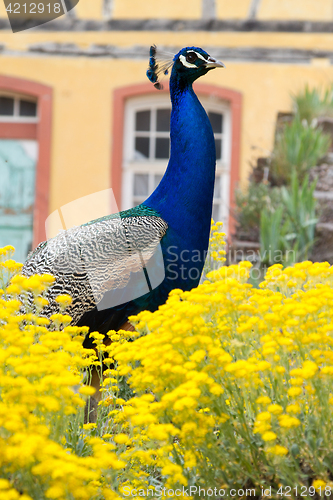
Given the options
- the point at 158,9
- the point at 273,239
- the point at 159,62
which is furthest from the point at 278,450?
the point at 158,9

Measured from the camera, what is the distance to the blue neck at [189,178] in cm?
242

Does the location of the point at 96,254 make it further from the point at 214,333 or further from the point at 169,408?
the point at 169,408

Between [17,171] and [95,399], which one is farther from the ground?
[17,171]

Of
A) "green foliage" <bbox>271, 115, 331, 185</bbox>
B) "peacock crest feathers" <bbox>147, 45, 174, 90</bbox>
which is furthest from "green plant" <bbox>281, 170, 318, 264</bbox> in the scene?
"peacock crest feathers" <bbox>147, 45, 174, 90</bbox>

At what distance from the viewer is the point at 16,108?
751cm

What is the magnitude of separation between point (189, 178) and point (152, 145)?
533 centimetres

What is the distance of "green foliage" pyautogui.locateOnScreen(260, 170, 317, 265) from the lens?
4285mm

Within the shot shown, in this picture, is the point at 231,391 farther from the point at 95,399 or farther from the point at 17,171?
the point at 17,171

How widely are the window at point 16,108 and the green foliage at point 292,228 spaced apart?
165 inches

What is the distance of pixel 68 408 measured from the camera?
4.04 ft

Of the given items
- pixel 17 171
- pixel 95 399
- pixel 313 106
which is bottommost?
pixel 95 399

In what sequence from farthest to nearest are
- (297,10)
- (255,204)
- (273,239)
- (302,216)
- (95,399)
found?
1. (297,10)
2. (255,204)
3. (302,216)
4. (273,239)
5. (95,399)

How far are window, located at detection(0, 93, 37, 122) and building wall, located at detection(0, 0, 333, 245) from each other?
0.39 meters

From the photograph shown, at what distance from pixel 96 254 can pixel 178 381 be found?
3.25 ft
